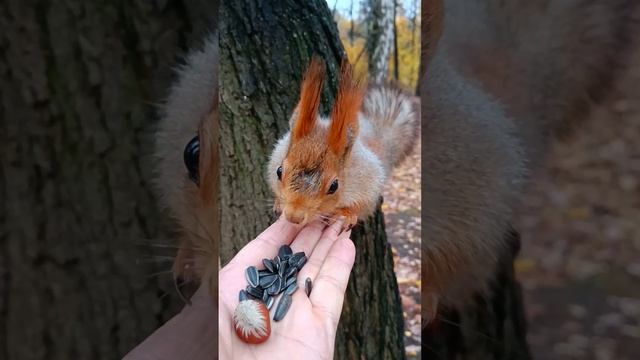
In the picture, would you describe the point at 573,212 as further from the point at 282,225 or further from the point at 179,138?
the point at 179,138

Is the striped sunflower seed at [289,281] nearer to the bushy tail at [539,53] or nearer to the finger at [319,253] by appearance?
the finger at [319,253]

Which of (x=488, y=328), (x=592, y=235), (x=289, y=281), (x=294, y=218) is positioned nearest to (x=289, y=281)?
(x=289, y=281)

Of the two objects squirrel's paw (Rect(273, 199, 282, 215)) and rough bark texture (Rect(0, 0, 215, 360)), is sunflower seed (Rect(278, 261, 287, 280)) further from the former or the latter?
rough bark texture (Rect(0, 0, 215, 360))

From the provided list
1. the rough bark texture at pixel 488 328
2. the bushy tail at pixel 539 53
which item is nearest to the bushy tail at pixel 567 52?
the bushy tail at pixel 539 53

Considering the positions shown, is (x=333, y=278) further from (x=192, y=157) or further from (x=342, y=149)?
(x=192, y=157)

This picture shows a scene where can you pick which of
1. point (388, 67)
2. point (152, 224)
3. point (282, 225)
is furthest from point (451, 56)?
point (152, 224)

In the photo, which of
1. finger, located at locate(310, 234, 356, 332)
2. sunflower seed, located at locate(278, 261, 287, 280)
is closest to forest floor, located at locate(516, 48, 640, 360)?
finger, located at locate(310, 234, 356, 332)
